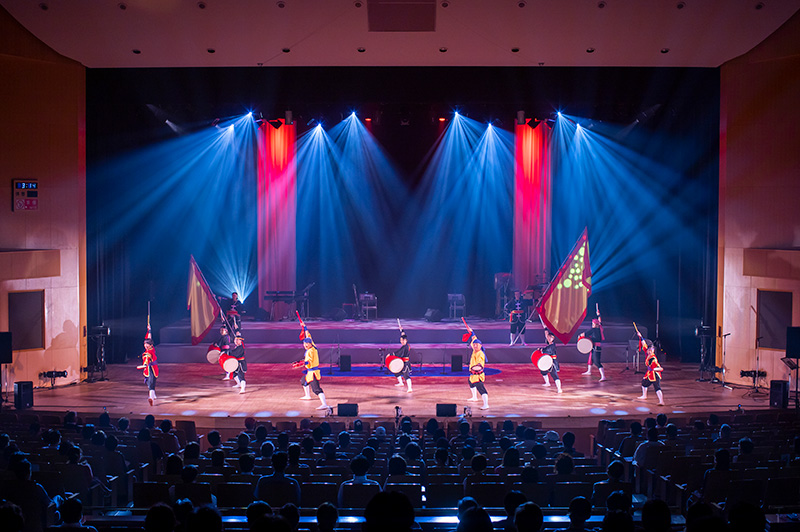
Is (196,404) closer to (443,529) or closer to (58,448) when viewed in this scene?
(58,448)

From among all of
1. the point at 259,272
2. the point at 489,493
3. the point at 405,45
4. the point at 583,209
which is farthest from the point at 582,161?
the point at 489,493

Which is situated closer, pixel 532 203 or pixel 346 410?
pixel 346 410

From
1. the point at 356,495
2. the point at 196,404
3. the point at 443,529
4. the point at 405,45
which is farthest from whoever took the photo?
the point at 405,45

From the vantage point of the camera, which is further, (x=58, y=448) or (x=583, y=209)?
(x=583, y=209)

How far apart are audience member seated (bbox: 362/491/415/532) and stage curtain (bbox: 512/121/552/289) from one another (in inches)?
936

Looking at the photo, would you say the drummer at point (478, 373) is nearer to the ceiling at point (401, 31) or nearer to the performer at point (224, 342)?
the performer at point (224, 342)

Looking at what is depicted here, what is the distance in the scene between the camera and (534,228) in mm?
27234

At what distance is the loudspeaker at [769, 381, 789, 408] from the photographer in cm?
1653

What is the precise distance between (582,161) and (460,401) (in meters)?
13.6

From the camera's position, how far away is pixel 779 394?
54.7 ft

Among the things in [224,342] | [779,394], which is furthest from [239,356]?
[779,394]

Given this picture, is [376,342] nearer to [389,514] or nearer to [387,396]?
[387,396]

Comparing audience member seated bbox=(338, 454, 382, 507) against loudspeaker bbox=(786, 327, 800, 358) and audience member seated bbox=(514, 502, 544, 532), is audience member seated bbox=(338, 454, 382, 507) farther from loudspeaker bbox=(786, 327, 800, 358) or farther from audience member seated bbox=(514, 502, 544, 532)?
loudspeaker bbox=(786, 327, 800, 358)

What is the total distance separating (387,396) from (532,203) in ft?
38.8
